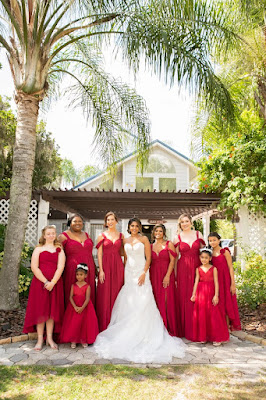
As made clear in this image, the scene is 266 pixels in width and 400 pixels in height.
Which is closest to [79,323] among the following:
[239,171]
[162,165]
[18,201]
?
[18,201]

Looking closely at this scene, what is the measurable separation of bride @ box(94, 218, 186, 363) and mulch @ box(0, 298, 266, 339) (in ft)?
4.68

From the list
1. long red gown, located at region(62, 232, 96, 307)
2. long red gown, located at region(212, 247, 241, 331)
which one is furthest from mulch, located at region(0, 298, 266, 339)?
long red gown, located at region(62, 232, 96, 307)

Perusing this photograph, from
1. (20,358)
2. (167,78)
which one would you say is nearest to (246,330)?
(20,358)

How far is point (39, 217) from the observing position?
9.79m

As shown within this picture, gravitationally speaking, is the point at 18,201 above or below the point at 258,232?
above

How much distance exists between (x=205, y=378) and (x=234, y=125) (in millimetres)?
4835

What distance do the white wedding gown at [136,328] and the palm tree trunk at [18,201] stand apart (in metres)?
2.16

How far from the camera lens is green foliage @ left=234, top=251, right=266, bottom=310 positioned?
6.71m

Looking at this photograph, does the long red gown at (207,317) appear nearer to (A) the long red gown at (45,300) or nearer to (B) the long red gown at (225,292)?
(B) the long red gown at (225,292)

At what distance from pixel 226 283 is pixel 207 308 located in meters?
0.50

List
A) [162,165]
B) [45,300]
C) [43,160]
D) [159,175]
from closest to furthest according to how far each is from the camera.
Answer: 1. [45,300]
2. [43,160]
3. [159,175]
4. [162,165]

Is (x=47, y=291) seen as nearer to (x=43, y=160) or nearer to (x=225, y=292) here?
(x=225, y=292)

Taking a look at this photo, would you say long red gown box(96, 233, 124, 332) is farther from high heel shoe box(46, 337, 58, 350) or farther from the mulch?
the mulch

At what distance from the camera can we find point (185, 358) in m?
4.34
